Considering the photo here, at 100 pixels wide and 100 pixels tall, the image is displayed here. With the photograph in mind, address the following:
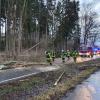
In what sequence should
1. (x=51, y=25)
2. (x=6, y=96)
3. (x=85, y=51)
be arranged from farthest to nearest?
(x=51, y=25) < (x=85, y=51) < (x=6, y=96)

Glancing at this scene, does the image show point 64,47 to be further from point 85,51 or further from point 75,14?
point 85,51

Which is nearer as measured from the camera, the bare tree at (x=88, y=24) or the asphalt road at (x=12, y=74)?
the asphalt road at (x=12, y=74)

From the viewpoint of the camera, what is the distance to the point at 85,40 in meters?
133

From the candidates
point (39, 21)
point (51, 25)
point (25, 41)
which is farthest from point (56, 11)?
point (25, 41)

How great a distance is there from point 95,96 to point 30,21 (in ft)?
235

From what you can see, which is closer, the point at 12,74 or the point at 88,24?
the point at 12,74

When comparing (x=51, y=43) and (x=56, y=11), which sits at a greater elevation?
(x=56, y=11)

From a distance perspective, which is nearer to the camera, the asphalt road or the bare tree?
the asphalt road

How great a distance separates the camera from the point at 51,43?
86.8m

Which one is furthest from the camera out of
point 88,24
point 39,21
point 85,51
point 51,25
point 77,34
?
point 88,24

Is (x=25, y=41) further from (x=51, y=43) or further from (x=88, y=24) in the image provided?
(x=88, y=24)

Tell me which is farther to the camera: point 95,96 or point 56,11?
point 56,11

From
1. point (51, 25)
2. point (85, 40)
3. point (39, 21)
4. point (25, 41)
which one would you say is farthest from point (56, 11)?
point (85, 40)

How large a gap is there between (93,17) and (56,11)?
3238 centimetres
